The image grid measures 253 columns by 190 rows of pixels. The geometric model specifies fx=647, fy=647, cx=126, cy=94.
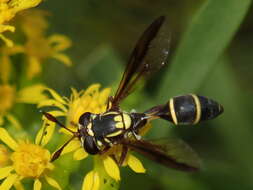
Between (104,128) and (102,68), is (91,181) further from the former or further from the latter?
(102,68)

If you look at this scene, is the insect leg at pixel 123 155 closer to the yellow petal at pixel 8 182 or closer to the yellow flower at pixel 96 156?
the yellow flower at pixel 96 156

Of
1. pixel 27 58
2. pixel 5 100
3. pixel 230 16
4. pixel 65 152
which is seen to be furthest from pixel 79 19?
pixel 65 152

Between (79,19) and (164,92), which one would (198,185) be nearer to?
(164,92)

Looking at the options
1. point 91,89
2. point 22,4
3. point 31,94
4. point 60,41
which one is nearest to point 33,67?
point 31,94

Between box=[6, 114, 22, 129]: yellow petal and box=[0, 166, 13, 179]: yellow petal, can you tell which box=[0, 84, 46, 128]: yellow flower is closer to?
box=[6, 114, 22, 129]: yellow petal

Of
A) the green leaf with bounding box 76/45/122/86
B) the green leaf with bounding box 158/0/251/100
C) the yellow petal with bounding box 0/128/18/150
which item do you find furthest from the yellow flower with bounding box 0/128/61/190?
the green leaf with bounding box 76/45/122/86
